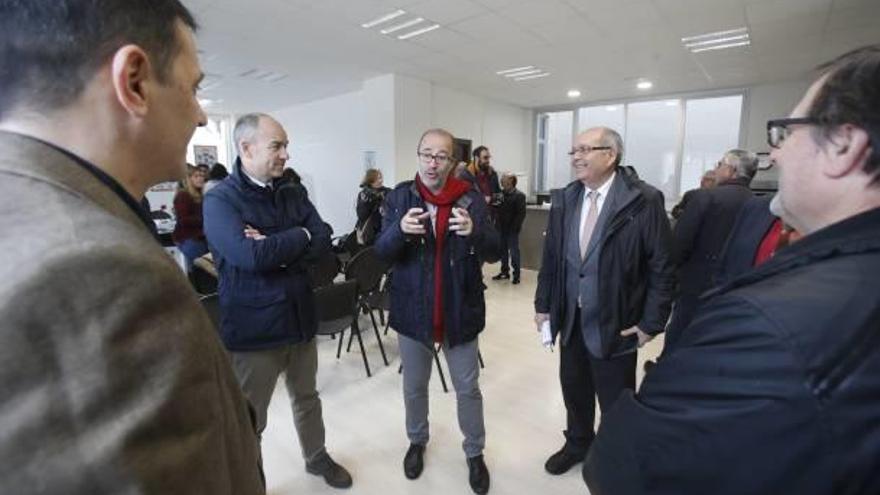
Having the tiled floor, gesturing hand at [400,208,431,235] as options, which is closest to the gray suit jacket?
gesturing hand at [400,208,431,235]

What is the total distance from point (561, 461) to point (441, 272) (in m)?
1.07

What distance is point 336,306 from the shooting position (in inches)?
103

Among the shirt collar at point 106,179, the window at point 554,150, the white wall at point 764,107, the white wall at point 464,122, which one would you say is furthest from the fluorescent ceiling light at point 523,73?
the shirt collar at point 106,179

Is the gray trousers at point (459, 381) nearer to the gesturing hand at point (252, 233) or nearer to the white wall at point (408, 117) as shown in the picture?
Answer: the gesturing hand at point (252, 233)

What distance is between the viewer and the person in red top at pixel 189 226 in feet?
9.94

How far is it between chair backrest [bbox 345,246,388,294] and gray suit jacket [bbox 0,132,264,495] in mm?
2410

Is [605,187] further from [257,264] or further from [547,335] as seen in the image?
[257,264]

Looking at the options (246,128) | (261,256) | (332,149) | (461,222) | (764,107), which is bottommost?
(261,256)

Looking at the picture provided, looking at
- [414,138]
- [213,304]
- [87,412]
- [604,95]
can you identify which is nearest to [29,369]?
[87,412]

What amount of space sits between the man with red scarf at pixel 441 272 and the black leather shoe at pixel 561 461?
1.05 ft

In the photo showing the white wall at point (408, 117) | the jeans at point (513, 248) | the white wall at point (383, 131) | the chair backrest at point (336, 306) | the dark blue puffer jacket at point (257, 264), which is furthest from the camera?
the white wall at point (383, 131)

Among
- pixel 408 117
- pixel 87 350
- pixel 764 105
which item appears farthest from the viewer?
pixel 764 105

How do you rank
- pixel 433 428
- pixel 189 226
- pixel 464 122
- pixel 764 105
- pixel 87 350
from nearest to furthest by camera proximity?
pixel 87 350
pixel 433 428
pixel 189 226
pixel 764 105
pixel 464 122

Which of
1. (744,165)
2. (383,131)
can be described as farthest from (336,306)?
(383,131)
